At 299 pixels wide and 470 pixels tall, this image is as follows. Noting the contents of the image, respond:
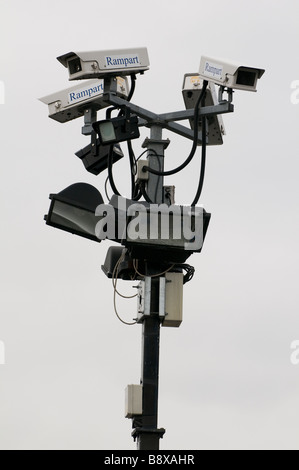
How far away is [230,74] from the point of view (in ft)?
63.4

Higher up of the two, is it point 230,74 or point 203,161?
point 230,74

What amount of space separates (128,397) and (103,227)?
1.70 m

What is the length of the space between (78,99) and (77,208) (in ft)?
4.33

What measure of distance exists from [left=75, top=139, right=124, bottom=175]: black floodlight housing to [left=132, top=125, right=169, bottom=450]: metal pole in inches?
14.2

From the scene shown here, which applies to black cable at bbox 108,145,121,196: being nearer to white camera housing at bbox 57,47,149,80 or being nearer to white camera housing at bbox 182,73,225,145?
white camera housing at bbox 57,47,149,80

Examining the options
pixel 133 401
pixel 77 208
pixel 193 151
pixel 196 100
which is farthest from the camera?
pixel 196 100

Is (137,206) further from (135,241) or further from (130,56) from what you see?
(130,56)

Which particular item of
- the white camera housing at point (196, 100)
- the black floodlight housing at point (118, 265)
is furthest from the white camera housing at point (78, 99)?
the black floodlight housing at point (118, 265)

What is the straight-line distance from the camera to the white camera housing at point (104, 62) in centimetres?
1922

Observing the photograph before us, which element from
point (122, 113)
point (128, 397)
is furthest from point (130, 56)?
point (128, 397)

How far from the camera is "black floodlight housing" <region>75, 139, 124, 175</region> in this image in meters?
19.9

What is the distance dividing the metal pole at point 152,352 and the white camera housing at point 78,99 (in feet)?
1.97

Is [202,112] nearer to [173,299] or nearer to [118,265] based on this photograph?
[118,265]

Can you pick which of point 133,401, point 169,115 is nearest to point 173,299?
point 133,401
